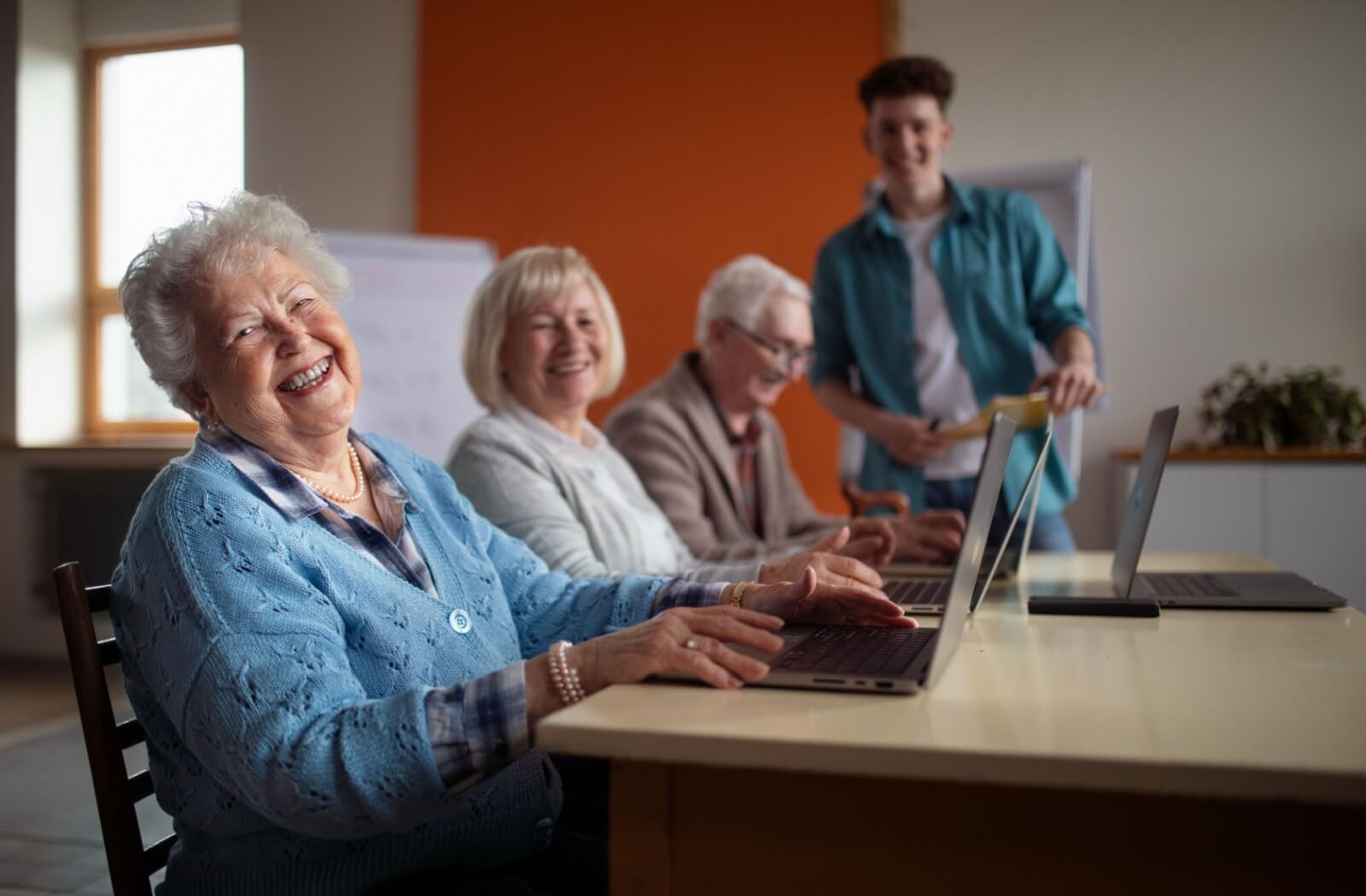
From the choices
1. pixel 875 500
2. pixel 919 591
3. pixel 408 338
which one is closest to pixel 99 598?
pixel 919 591

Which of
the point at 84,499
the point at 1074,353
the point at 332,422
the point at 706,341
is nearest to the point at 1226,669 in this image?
the point at 332,422

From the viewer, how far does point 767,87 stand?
423 cm

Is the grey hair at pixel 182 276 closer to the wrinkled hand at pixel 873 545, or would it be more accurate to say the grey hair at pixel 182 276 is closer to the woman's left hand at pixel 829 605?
the woman's left hand at pixel 829 605

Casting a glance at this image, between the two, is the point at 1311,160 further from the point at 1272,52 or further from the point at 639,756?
the point at 639,756

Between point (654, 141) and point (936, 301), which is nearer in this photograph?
point (936, 301)

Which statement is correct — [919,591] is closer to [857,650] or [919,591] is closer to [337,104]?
[857,650]

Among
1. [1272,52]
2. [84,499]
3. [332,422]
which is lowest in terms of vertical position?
[84,499]

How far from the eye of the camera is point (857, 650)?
1.05m

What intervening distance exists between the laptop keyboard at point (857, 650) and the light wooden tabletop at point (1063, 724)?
0.15 ft

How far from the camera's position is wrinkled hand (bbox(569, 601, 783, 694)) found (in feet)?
3.05

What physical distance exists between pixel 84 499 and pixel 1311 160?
4.95 meters

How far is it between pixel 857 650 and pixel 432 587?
476 millimetres

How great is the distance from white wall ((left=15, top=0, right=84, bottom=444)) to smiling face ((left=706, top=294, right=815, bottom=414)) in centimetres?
360

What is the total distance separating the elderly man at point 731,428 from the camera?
243cm
